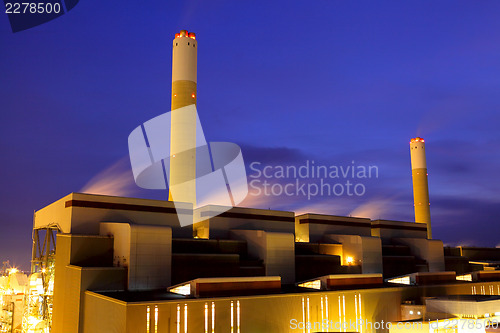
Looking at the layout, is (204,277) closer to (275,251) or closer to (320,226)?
(275,251)

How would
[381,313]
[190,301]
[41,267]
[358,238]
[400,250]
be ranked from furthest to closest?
[400,250] < [358,238] < [41,267] < [381,313] < [190,301]

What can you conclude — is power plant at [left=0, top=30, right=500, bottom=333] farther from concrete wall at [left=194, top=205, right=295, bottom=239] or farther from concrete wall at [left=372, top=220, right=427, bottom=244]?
concrete wall at [left=372, top=220, right=427, bottom=244]

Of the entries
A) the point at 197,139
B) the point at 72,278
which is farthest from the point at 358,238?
the point at 72,278

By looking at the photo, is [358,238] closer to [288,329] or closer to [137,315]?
[288,329]

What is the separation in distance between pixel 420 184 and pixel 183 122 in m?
50.8

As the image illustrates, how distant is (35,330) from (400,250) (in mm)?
48458

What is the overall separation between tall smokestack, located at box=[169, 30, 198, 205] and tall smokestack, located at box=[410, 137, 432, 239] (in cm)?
4866

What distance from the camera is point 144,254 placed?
119 ft

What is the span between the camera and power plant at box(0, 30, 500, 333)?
102 ft

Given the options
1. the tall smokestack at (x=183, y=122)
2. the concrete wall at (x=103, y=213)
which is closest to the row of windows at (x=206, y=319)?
the concrete wall at (x=103, y=213)

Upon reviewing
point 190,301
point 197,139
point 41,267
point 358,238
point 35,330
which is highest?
point 197,139

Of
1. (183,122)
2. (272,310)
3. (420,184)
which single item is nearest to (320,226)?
(183,122)

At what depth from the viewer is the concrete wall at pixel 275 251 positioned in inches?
1766

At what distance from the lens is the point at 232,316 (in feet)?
99.9
